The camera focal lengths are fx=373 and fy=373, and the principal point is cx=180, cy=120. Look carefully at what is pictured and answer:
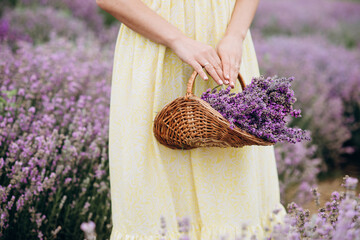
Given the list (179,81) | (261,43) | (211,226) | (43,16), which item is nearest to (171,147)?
(179,81)

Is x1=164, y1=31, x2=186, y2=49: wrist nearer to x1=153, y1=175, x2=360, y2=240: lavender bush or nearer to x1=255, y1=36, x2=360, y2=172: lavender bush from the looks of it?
x1=153, y1=175, x2=360, y2=240: lavender bush

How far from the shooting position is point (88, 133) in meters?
2.16

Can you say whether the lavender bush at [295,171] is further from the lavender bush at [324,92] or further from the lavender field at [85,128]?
the lavender bush at [324,92]

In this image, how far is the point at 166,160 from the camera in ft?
4.80

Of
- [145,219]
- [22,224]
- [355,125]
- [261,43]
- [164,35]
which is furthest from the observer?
[261,43]

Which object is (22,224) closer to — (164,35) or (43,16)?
(164,35)

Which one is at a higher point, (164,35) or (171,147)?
(164,35)

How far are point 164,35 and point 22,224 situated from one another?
1.17 metres

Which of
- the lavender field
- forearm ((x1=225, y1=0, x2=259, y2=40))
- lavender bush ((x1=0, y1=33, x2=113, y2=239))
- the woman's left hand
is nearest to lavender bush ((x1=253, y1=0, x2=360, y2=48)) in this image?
the lavender field

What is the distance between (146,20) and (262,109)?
0.53m

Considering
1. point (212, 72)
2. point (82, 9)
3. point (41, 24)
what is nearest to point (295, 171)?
point (212, 72)

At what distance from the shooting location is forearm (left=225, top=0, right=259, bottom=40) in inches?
57.4

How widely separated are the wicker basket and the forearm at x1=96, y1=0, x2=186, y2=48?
0.25m

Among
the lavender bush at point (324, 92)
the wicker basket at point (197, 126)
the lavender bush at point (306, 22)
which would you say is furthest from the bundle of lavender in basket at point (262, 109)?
the lavender bush at point (306, 22)
